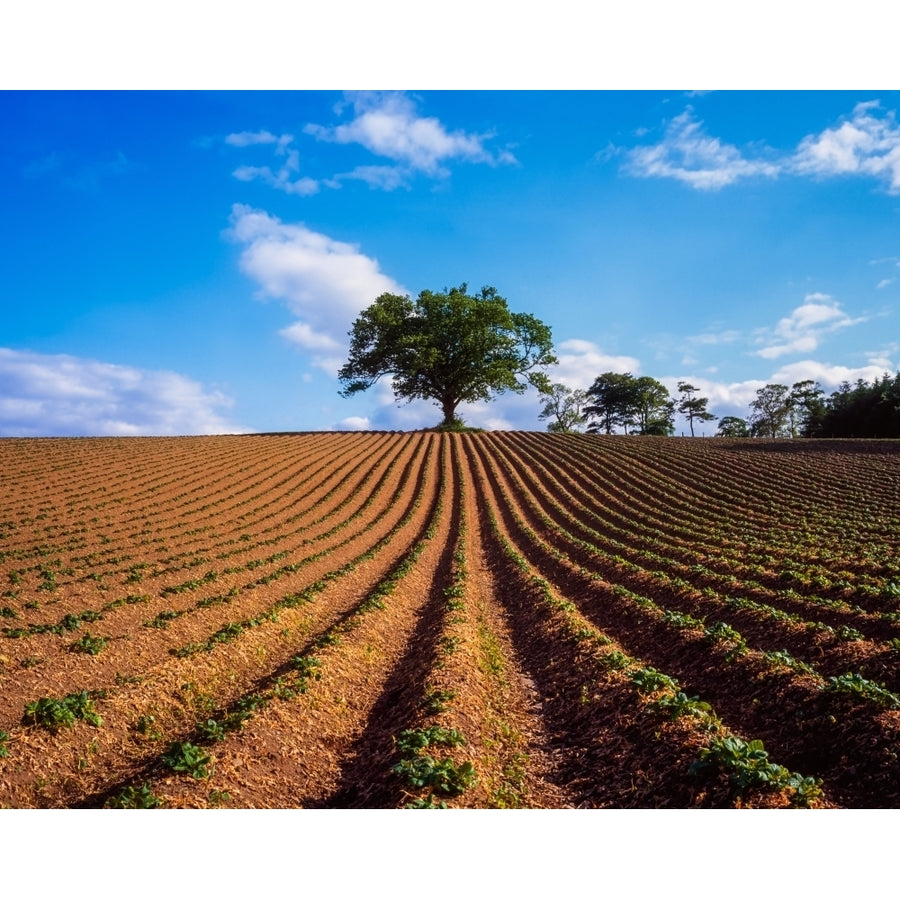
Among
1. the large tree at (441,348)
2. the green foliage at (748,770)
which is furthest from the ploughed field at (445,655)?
the large tree at (441,348)

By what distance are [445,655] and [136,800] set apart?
5.90m

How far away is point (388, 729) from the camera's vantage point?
890 centimetres

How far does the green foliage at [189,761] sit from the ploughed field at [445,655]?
1.6 inches

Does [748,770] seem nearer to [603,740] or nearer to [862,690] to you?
[603,740]

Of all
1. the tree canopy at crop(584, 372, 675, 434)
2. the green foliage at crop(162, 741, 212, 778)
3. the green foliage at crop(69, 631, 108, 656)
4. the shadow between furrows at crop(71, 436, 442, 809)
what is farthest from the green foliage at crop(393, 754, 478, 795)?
the tree canopy at crop(584, 372, 675, 434)

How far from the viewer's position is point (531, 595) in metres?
17.4

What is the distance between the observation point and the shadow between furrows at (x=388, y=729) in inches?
275

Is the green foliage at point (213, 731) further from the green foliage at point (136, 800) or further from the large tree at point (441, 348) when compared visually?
the large tree at point (441, 348)

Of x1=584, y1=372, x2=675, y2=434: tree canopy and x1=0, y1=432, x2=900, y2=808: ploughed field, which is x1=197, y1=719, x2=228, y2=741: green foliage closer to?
x1=0, y1=432, x2=900, y2=808: ploughed field

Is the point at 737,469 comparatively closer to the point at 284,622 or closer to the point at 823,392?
the point at 284,622

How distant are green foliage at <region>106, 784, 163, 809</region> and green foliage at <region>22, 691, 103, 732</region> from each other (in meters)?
2.45

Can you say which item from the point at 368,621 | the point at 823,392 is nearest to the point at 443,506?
the point at 368,621

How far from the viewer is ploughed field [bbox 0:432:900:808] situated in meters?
A: 7.12

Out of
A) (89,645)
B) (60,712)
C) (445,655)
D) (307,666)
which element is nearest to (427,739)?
(445,655)
